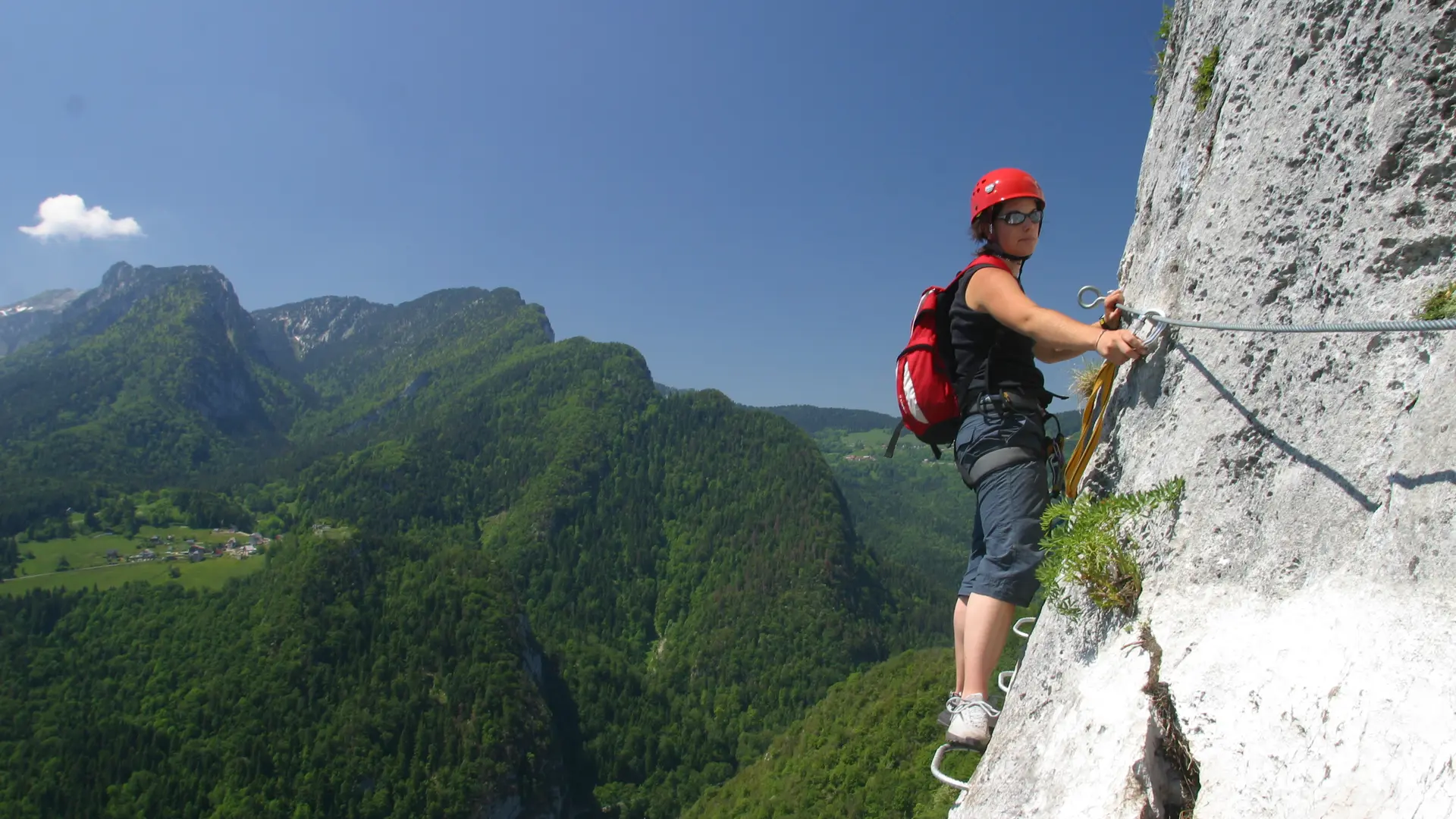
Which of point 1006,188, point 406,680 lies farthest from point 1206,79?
point 406,680

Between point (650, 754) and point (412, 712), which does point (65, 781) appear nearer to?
point (412, 712)

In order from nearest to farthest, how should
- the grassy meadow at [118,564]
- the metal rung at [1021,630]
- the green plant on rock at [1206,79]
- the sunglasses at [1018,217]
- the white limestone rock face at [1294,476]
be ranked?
the white limestone rock face at [1294,476], the green plant on rock at [1206,79], the sunglasses at [1018,217], the metal rung at [1021,630], the grassy meadow at [118,564]

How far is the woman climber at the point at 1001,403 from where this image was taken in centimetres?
391

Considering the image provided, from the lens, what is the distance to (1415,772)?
7.09 feet

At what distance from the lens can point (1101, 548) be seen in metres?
3.58

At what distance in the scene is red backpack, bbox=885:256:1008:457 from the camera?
4.38m

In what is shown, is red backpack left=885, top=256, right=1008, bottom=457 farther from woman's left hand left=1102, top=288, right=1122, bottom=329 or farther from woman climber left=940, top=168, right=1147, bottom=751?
woman's left hand left=1102, top=288, right=1122, bottom=329

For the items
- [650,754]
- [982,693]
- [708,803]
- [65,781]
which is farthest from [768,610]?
[982,693]

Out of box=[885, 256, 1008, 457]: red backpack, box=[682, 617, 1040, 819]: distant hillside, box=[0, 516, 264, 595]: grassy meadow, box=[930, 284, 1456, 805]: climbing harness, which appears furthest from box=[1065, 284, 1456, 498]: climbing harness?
box=[0, 516, 264, 595]: grassy meadow

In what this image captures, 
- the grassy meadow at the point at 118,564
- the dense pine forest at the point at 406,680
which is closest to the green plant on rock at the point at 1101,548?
the dense pine forest at the point at 406,680

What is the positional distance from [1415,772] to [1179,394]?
186 centimetres

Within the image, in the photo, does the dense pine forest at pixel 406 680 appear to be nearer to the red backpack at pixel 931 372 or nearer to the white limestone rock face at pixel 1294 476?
the red backpack at pixel 931 372

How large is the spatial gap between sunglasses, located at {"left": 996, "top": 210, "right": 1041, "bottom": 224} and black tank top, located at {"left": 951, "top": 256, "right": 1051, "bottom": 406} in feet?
0.88

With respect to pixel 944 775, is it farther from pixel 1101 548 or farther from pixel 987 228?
pixel 987 228
